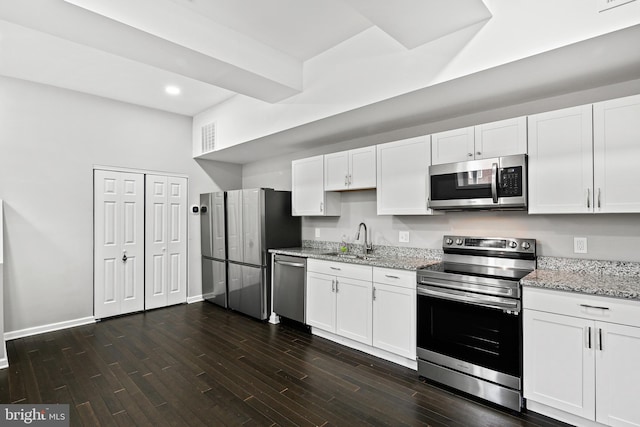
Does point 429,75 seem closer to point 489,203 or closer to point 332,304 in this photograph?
point 489,203

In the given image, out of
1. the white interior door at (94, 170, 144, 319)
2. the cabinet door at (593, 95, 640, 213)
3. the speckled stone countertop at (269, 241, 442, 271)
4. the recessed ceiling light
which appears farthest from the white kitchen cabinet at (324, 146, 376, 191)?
the white interior door at (94, 170, 144, 319)

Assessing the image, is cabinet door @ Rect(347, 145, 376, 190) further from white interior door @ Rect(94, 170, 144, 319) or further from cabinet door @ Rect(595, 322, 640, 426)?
white interior door @ Rect(94, 170, 144, 319)

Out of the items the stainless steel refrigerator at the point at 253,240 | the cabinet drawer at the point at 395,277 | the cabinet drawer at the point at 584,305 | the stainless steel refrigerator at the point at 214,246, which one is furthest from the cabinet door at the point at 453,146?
the stainless steel refrigerator at the point at 214,246

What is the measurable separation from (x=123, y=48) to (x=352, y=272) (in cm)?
283

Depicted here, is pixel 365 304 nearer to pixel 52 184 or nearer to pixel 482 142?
pixel 482 142

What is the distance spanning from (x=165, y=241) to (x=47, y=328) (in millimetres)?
1756

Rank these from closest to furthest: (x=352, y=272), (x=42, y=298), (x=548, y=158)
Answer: (x=548, y=158) → (x=352, y=272) → (x=42, y=298)

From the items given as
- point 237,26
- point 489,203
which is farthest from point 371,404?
point 237,26

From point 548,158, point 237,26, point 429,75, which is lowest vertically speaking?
point 548,158

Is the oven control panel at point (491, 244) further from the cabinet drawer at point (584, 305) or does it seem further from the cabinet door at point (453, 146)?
the cabinet door at point (453, 146)

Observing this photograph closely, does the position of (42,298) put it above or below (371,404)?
above

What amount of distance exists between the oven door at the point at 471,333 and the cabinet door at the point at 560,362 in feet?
0.25

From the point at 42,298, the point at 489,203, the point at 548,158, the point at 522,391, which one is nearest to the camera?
the point at 522,391

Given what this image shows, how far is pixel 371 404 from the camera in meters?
2.41
